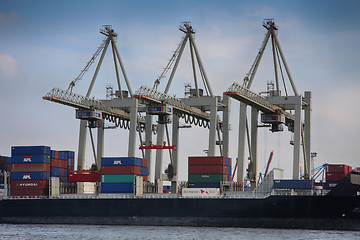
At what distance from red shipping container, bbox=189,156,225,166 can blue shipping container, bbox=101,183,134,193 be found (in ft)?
21.6

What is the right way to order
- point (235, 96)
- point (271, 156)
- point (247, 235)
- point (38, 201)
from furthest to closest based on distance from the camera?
point (271, 156), point (38, 201), point (235, 96), point (247, 235)

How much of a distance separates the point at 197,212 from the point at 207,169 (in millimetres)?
4272

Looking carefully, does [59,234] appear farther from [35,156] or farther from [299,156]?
[299,156]

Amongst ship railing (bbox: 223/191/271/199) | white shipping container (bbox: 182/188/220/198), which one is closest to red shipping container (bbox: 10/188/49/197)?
white shipping container (bbox: 182/188/220/198)

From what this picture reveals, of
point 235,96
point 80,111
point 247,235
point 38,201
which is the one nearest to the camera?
point 247,235

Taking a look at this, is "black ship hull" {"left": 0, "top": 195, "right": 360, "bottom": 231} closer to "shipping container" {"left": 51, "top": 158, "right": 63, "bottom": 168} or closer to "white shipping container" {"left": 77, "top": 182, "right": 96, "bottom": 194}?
"white shipping container" {"left": 77, "top": 182, "right": 96, "bottom": 194}

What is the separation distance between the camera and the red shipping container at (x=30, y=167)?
68.1 m

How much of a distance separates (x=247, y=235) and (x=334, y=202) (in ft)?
30.0

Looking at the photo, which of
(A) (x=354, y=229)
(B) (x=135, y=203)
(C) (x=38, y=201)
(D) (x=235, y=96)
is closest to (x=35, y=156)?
(C) (x=38, y=201)

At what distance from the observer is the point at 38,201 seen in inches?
2736

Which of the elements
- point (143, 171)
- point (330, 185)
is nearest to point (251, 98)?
point (330, 185)

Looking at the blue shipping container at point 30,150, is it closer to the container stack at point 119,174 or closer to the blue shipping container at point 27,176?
the blue shipping container at point 27,176

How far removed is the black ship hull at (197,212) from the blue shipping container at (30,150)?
16.8 ft

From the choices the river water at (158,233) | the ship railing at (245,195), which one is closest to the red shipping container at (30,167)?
the river water at (158,233)
